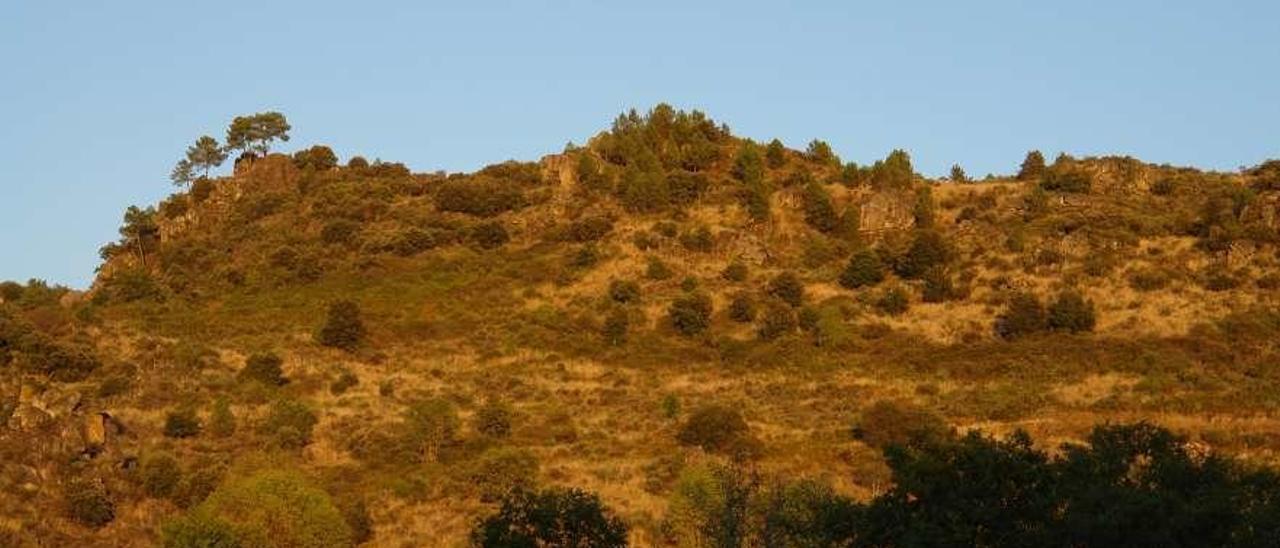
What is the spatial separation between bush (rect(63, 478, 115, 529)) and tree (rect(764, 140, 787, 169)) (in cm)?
5355

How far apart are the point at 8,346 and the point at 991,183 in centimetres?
5898

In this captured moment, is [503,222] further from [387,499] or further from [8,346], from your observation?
[387,499]

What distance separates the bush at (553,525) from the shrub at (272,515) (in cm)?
962

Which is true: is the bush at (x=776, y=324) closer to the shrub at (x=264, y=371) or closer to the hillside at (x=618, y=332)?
the hillside at (x=618, y=332)

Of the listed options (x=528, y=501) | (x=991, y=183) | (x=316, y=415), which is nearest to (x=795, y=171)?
(x=991, y=183)

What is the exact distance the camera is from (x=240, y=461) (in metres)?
50.1

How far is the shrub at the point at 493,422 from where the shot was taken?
181 feet

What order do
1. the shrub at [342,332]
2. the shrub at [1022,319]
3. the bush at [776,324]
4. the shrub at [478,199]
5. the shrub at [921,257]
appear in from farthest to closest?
the shrub at [478,199] < the shrub at [921,257] < the shrub at [342,332] < the bush at [776,324] < the shrub at [1022,319]

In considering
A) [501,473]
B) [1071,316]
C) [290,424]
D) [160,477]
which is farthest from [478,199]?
[501,473]

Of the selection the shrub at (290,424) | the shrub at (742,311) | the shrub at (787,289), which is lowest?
the shrub at (290,424)

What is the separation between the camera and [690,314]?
70.5 meters

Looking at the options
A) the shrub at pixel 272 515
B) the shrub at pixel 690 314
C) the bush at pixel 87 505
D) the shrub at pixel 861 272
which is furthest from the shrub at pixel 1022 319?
the bush at pixel 87 505

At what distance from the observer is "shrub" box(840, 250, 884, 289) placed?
7562 centimetres

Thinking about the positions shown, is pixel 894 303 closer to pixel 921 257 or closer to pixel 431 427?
pixel 921 257
